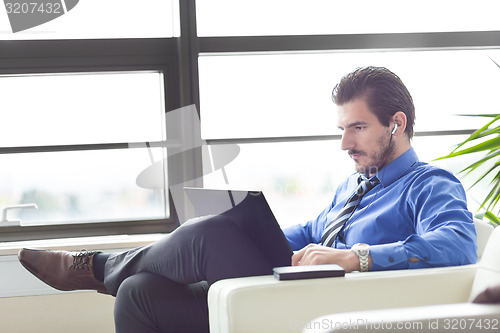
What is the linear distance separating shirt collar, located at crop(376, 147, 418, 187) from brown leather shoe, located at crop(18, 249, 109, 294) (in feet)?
3.51

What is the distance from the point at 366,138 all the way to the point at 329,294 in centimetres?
77

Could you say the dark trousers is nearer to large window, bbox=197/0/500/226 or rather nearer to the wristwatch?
the wristwatch

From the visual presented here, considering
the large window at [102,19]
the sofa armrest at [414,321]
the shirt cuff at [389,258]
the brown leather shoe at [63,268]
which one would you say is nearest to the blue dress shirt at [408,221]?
the shirt cuff at [389,258]

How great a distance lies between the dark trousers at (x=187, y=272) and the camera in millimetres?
1840

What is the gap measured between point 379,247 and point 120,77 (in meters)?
1.85

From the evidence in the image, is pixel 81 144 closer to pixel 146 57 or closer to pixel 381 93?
pixel 146 57

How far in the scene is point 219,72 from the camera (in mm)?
3219

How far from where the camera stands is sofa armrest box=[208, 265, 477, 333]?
61.3 inches

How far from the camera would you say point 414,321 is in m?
1.18

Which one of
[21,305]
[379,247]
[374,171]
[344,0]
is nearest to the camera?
[379,247]

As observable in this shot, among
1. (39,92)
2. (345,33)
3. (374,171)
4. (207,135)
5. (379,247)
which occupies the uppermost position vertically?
(345,33)

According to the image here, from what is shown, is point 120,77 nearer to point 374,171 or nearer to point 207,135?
point 207,135

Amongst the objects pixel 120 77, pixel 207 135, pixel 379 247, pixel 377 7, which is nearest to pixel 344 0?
pixel 377 7

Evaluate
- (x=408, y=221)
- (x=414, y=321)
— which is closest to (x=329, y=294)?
(x=414, y=321)
